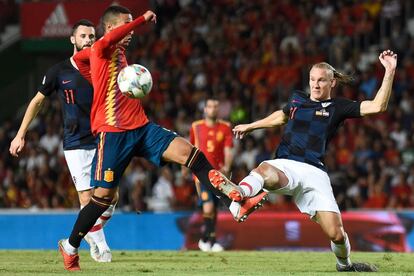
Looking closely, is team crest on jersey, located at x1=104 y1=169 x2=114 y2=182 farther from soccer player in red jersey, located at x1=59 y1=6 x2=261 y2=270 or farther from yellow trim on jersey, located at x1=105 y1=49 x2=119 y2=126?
yellow trim on jersey, located at x1=105 y1=49 x2=119 y2=126

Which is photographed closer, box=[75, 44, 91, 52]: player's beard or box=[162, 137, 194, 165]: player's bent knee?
box=[162, 137, 194, 165]: player's bent knee

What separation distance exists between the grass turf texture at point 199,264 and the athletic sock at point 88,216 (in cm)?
34

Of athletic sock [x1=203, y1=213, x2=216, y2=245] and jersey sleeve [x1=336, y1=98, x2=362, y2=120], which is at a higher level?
jersey sleeve [x1=336, y1=98, x2=362, y2=120]

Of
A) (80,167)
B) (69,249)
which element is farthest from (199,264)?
(69,249)

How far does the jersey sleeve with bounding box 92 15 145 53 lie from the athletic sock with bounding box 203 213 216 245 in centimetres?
608

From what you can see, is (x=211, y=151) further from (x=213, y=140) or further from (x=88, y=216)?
(x=88, y=216)

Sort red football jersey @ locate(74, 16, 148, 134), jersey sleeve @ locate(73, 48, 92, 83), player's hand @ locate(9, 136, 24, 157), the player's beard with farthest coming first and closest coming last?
the player's beard
player's hand @ locate(9, 136, 24, 157)
jersey sleeve @ locate(73, 48, 92, 83)
red football jersey @ locate(74, 16, 148, 134)

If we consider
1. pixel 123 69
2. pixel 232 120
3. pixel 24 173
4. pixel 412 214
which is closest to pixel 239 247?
pixel 412 214

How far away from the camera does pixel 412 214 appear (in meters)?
17.4

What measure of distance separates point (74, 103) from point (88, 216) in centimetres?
215

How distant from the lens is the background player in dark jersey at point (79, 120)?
1149 cm

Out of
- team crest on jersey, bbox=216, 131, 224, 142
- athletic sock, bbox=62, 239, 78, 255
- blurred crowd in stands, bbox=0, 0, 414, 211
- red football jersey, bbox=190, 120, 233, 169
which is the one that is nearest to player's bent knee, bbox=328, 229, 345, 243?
athletic sock, bbox=62, 239, 78, 255

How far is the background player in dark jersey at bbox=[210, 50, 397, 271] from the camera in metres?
9.62

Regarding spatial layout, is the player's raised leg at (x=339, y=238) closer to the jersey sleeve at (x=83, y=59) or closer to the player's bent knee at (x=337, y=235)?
the player's bent knee at (x=337, y=235)
